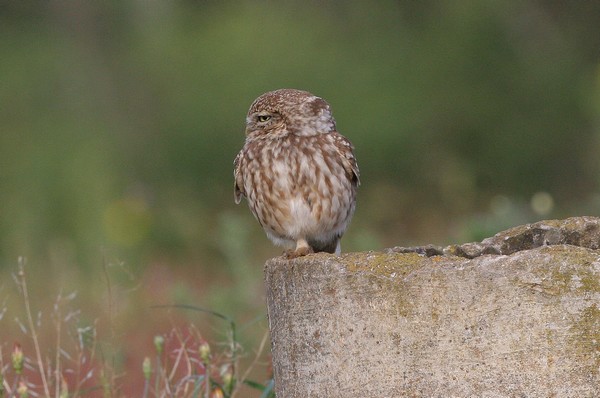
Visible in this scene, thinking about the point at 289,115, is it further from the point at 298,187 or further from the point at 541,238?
the point at 541,238

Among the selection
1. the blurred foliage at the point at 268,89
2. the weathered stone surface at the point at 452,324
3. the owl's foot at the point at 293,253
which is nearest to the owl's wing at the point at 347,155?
the owl's foot at the point at 293,253

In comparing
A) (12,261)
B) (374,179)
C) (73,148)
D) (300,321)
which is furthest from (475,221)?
(73,148)

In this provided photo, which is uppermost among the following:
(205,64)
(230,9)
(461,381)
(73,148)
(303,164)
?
(230,9)

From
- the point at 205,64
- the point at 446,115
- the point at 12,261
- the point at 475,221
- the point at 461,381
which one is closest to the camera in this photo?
the point at 461,381

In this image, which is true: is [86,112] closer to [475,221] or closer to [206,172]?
[206,172]

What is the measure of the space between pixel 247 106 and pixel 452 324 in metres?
12.4

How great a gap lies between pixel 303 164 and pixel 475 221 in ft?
5.96

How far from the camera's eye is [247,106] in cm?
1578

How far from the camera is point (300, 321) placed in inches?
149

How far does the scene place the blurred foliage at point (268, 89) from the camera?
12.7 meters

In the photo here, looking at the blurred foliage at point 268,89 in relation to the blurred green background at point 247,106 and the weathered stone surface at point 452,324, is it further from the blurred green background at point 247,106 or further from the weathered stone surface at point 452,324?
the weathered stone surface at point 452,324

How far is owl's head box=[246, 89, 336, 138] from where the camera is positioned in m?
5.14

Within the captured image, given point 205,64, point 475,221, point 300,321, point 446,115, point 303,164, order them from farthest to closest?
1. point 205,64
2. point 446,115
3. point 475,221
4. point 303,164
5. point 300,321

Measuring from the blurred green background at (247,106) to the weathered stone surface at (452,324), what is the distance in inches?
267
